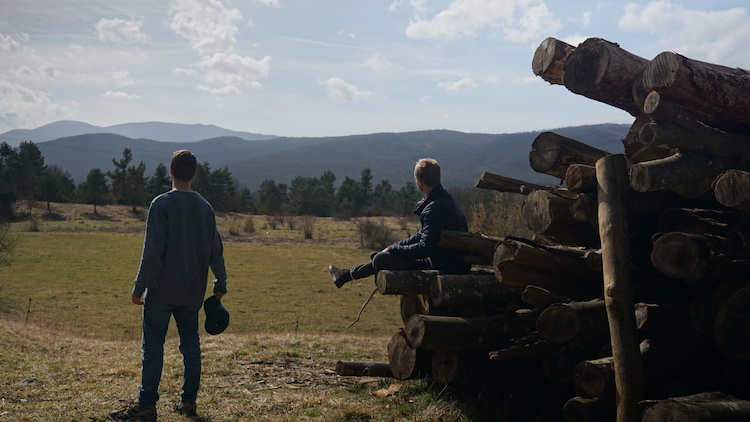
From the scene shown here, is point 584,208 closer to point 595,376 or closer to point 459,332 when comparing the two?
point 595,376

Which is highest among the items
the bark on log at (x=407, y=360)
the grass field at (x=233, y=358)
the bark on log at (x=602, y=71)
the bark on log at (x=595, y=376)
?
the bark on log at (x=602, y=71)

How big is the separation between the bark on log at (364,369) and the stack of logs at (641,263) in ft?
2.71

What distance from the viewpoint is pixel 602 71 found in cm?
490

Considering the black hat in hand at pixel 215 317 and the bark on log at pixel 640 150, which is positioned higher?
the bark on log at pixel 640 150

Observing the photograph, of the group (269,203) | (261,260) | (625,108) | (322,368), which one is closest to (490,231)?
(261,260)

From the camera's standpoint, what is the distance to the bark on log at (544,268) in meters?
5.03

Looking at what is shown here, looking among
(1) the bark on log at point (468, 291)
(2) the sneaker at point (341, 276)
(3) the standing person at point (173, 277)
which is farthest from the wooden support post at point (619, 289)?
(2) the sneaker at point (341, 276)

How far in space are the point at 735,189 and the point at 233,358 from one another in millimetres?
6487

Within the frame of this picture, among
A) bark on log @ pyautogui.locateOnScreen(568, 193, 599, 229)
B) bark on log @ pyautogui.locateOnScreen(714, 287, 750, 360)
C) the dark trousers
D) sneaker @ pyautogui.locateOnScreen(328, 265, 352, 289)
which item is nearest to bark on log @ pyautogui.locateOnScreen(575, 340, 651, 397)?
bark on log @ pyautogui.locateOnScreen(714, 287, 750, 360)

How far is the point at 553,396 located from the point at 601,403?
125 centimetres

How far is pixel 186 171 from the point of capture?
5488mm

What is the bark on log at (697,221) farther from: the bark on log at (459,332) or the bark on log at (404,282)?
the bark on log at (404,282)

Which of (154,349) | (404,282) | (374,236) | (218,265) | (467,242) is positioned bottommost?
(374,236)

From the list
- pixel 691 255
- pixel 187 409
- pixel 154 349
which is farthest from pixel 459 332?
pixel 154 349
